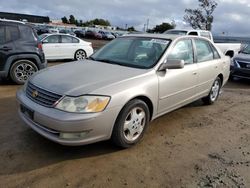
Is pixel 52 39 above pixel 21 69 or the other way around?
above

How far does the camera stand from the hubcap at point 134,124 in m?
3.76

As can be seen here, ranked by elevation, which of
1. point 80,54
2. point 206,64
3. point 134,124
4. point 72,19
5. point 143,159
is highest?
point 72,19

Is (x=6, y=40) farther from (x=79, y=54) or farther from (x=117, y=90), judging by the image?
(x=79, y=54)

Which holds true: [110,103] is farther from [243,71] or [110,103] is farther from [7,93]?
[243,71]

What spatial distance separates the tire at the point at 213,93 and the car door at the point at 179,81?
96 cm

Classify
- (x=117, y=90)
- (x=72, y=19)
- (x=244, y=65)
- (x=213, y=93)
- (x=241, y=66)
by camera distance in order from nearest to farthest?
(x=117, y=90) < (x=213, y=93) < (x=244, y=65) < (x=241, y=66) < (x=72, y=19)

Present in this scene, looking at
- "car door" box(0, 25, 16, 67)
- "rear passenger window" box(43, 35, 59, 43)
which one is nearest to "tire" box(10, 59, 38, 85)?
"car door" box(0, 25, 16, 67)

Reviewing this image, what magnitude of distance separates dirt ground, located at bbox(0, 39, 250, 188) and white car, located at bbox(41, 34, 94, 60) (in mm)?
7549

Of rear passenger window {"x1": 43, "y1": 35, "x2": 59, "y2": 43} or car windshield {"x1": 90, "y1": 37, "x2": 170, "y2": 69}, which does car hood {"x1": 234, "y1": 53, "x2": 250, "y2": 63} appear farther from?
rear passenger window {"x1": 43, "y1": 35, "x2": 59, "y2": 43}

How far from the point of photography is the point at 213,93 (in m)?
6.21

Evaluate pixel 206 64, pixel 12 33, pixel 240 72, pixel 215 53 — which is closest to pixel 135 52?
pixel 206 64

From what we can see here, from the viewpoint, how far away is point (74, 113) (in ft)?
10.6

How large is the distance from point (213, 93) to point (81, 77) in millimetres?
3604

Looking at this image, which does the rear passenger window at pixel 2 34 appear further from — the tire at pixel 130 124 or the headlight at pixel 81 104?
the tire at pixel 130 124
